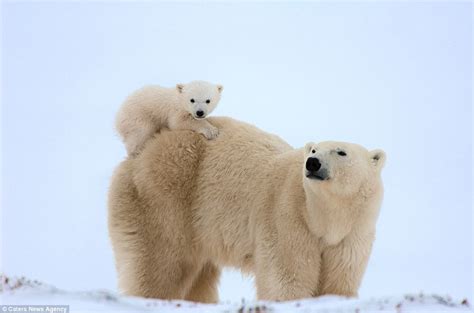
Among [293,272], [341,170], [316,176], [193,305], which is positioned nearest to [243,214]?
[293,272]

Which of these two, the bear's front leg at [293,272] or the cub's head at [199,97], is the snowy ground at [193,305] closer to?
the bear's front leg at [293,272]

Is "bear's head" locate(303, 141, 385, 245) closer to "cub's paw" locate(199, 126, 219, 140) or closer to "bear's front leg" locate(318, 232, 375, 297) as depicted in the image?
"bear's front leg" locate(318, 232, 375, 297)

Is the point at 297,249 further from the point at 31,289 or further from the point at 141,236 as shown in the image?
the point at 31,289

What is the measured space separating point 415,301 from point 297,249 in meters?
1.66

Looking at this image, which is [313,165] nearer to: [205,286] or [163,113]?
[163,113]

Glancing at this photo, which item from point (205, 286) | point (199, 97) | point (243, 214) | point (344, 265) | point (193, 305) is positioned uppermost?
point (199, 97)

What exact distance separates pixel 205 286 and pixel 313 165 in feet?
8.46

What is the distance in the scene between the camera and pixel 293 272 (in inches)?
287

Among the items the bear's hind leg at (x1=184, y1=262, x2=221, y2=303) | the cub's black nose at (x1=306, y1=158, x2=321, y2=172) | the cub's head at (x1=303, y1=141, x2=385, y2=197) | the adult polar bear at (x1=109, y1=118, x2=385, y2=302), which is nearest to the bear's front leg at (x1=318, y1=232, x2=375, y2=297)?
the adult polar bear at (x1=109, y1=118, x2=385, y2=302)

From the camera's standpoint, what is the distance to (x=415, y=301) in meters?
5.85

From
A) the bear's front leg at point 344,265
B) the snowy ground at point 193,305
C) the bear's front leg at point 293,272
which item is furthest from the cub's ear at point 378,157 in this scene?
the snowy ground at point 193,305

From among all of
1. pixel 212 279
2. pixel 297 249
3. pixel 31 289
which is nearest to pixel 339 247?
pixel 297 249

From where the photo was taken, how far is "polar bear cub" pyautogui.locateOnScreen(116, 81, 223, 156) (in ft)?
27.8

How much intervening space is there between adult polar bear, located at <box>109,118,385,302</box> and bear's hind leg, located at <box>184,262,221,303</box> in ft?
0.04
